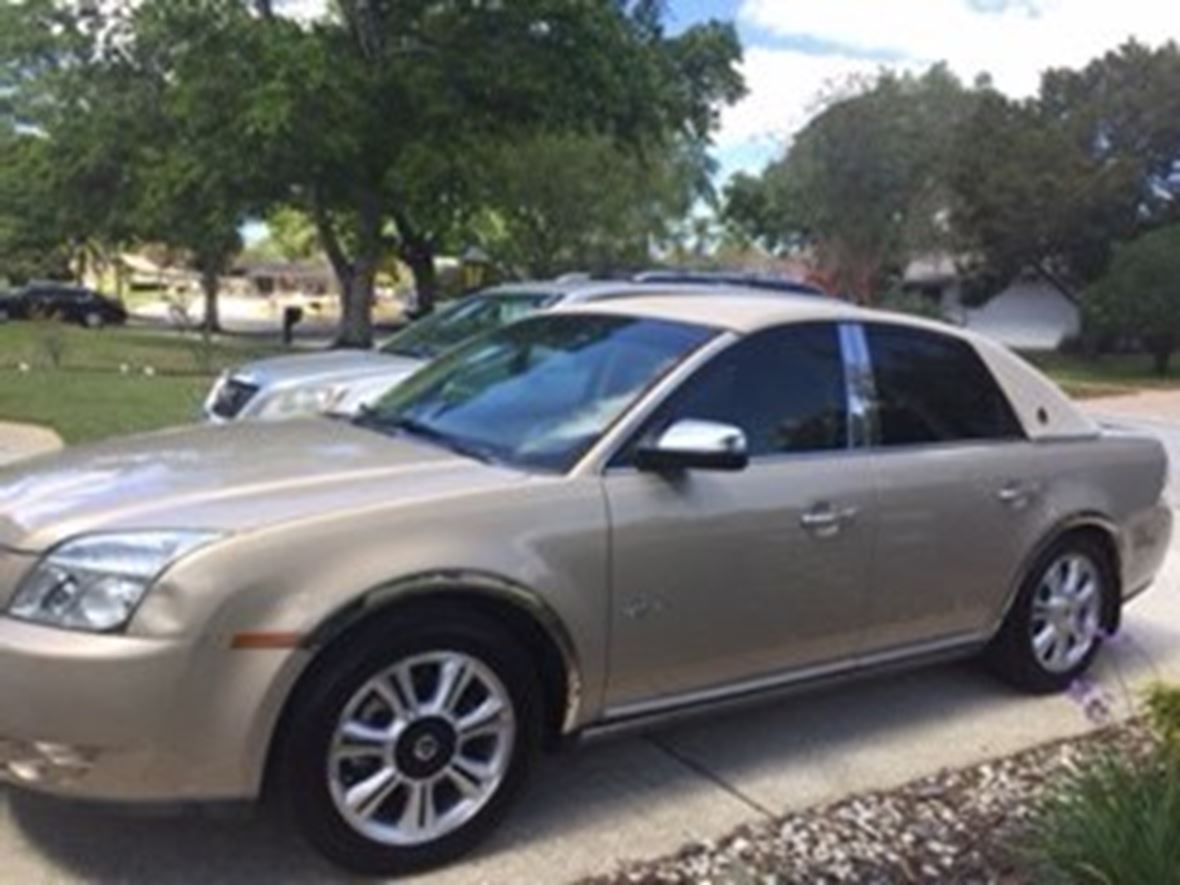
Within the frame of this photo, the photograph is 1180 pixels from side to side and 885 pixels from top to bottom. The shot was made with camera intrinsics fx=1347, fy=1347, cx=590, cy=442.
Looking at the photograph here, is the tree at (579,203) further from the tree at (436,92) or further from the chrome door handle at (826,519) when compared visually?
the chrome door handle at (826,519)

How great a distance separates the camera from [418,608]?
3678 millimetres

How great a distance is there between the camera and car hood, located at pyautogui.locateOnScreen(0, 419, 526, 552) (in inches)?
139

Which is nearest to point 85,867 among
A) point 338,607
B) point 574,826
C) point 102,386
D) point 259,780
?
point 259,780

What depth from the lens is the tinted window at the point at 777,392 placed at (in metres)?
4.42

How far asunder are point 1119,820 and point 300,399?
21.3ft

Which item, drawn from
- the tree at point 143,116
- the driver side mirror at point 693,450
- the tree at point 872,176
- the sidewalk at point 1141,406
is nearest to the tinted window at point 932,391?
the driver side mirror at point 693,450

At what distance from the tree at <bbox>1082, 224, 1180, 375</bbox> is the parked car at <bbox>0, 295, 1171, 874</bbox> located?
32.6 metres

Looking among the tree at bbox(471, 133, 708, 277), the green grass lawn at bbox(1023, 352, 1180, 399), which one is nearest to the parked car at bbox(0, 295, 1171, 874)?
the green grass lawn at bbox(1023, 352, 1180, 399)

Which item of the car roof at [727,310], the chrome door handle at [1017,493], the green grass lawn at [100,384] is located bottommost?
the green grass lawn at [100,384]

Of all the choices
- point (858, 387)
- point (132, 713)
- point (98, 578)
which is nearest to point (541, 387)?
point (858, 387)

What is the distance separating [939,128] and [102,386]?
36.3 metres

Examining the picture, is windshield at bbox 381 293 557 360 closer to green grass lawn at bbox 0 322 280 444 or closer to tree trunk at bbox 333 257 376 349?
green grass lawn at bbox 0 322 280 444

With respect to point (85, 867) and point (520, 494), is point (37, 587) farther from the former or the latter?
point (520, 494)

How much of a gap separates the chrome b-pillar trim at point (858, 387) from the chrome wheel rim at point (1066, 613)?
1188 mm
